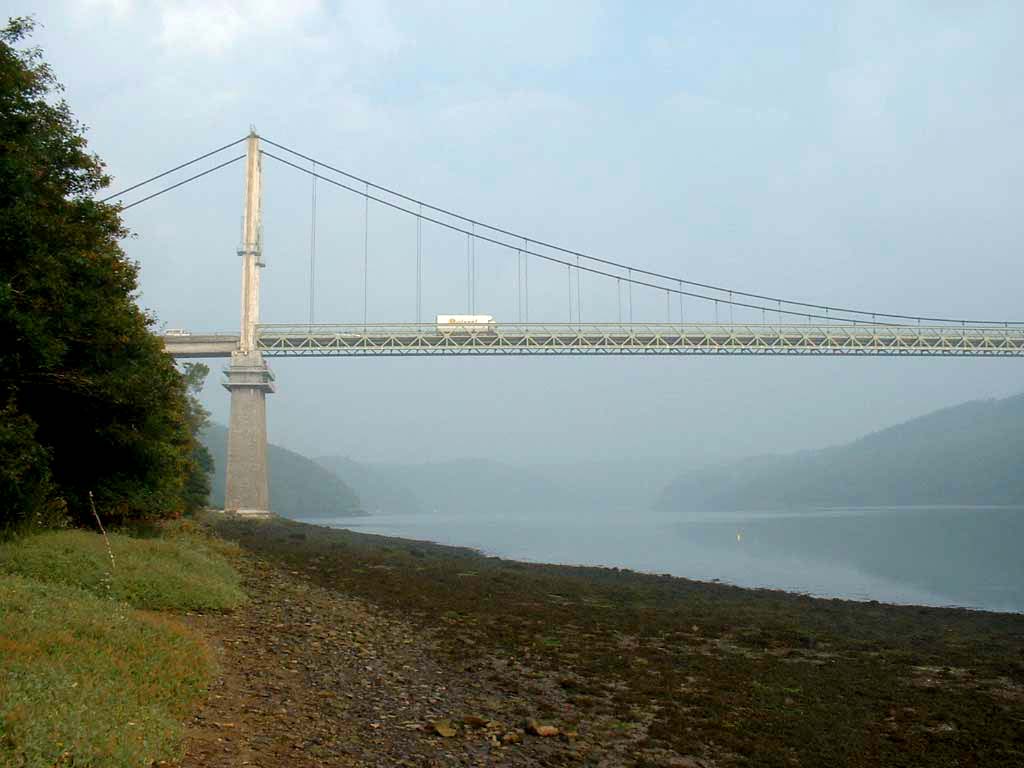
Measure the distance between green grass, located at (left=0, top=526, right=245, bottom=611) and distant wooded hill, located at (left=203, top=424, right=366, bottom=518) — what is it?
378ft

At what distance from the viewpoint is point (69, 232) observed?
1338cm

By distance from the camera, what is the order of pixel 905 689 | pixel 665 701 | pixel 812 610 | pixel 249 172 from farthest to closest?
1. pixel 249 172
2. pixel 812 610
3. pixel 905 689
4. pixel 665 701

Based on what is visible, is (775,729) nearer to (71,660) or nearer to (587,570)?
(71,660)

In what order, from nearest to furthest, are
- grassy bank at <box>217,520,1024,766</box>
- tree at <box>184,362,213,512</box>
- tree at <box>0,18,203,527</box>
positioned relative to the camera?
grassy bank at <box>217,520,1024,766</box> → tree at <box>0,18,203,527</box> → tree at <box>184,362,213,512</box>

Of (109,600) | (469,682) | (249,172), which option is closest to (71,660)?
(109,600)

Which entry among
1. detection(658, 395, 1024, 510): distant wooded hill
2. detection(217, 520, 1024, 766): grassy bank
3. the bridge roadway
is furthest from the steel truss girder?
detection(658, 395, 1024, 510): distant wooded hill

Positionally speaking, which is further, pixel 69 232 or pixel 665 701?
pixel 69 232

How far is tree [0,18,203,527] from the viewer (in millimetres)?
11727

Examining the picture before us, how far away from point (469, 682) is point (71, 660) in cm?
444

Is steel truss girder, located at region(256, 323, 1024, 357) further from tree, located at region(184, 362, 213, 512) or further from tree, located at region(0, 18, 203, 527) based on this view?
tree, located at region(0, 18, 203, 527)

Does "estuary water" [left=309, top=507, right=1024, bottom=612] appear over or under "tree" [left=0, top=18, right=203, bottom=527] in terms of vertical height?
under

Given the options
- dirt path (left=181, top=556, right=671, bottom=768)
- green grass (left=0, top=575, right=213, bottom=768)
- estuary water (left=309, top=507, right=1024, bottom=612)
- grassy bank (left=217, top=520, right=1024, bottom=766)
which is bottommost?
estuary water (left=309, top=507, right=1024, bottom=612)

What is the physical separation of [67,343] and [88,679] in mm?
8944

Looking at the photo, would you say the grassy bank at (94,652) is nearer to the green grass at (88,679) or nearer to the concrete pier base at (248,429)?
the green grass at (88,679)
